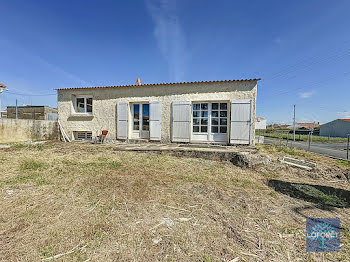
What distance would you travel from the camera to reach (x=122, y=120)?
24.2 feet

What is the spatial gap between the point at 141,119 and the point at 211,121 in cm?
352

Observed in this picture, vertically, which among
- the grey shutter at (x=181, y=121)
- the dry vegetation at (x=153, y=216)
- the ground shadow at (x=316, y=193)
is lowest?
the ground shadow at (x=316, y=193)

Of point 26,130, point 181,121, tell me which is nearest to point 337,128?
point 181,121

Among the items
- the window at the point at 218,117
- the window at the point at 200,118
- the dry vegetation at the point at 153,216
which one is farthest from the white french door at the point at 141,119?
the dry vegetation at the point at 153,216

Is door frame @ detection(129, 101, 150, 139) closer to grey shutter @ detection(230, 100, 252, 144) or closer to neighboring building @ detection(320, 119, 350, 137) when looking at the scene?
grey shutter @ detection(230, 100, 252, 144)

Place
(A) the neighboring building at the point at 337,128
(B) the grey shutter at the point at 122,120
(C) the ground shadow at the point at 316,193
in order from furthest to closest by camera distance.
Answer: (A) the neighboring building at the point at 337,128, (B) the grey shutter at the point at 122,120, (C) the ground shadow at the point at 316,193

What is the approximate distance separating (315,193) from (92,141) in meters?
8.54

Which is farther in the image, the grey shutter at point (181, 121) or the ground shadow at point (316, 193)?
the grey shutter at point (181, 121)

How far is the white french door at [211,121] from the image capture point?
6648mm

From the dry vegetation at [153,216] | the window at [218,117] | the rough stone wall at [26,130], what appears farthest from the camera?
the window at [218,117]

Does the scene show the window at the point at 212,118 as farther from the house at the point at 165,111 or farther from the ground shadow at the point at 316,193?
the ground shadow at the point at 316,193

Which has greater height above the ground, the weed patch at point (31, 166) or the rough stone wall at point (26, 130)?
the rough stone wall at point (26, 130)

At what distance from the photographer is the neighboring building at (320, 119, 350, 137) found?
24.5 meters

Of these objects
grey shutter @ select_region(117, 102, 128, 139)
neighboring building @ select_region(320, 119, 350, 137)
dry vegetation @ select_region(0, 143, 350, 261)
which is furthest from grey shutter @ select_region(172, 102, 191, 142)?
neighboring building @ select_region(320, 119, 350, 137)
